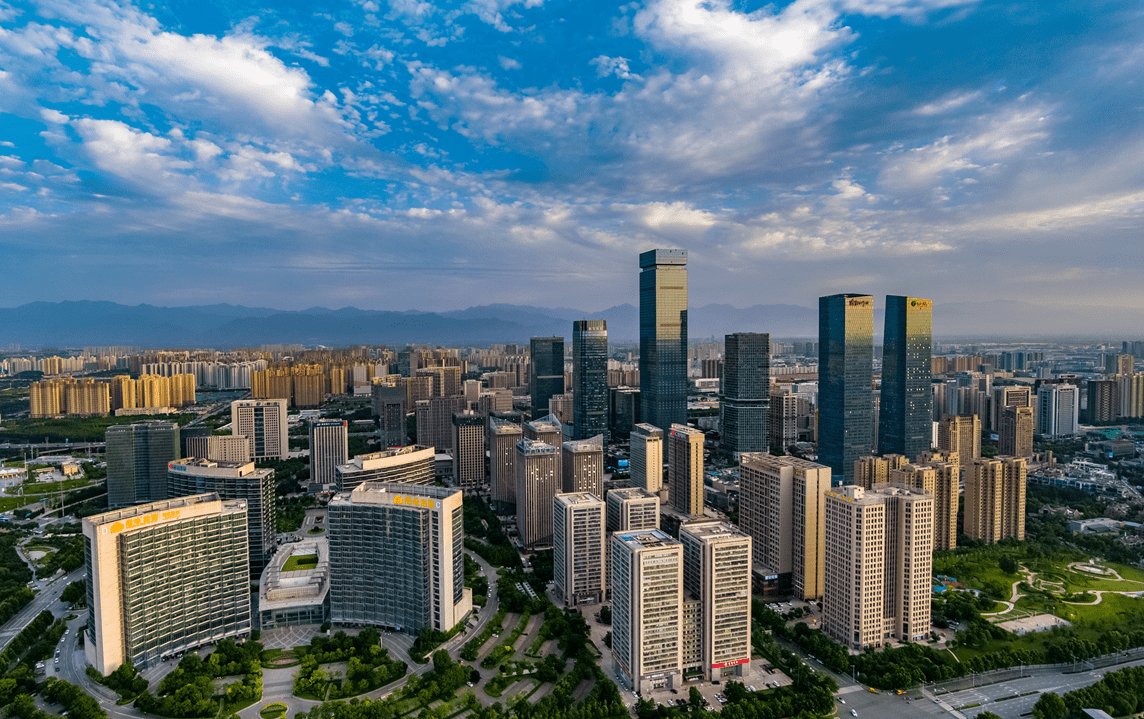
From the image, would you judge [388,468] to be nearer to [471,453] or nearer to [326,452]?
[471,453]

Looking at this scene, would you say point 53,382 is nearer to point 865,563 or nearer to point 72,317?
point 865,563

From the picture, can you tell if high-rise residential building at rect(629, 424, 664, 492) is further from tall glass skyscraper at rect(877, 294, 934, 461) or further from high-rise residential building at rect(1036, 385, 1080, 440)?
high-rise residential building at rect(1036, 385, 1080, 440)

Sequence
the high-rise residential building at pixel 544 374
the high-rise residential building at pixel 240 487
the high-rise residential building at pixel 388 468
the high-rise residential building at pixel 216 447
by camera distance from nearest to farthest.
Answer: the high-rise residential building at pixel 240 487, the high-rise residential building at pixel 388 468, the high-rise residential building at pixel 216 447, the high-rise residential building at pixel 544 374

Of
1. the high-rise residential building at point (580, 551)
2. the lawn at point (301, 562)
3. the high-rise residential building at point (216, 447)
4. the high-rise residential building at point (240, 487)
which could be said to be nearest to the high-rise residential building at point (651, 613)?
the high-rise residential building at point (580, 551)

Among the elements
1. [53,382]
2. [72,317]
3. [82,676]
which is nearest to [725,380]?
[82,676]

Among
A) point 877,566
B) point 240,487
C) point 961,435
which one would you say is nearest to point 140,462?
point 240,487

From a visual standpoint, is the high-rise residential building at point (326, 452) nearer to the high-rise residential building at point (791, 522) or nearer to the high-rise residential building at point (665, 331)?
the high-rise residential building at point (665, 331)
